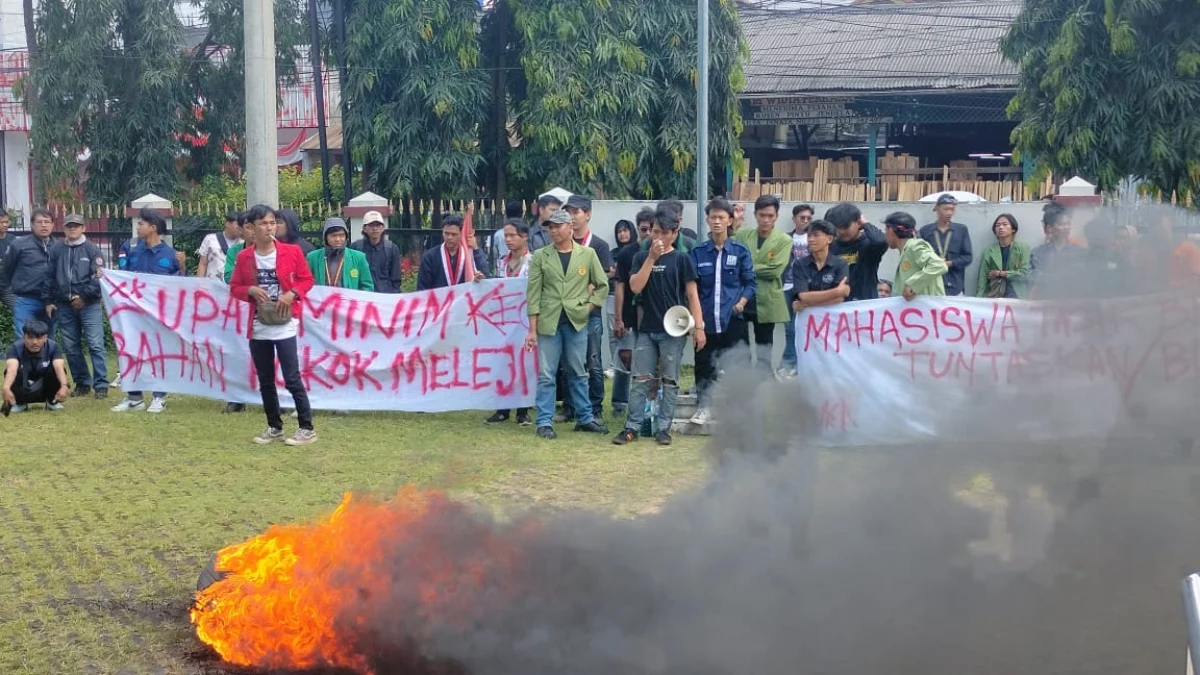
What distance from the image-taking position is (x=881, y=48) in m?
23.0

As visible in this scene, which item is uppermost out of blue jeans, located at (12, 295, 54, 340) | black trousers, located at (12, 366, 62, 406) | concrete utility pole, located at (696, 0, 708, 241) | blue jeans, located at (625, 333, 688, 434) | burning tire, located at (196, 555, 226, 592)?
concrete utility pole, located at (696, 0, 708, 241)

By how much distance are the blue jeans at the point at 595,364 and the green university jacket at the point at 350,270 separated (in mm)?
2176

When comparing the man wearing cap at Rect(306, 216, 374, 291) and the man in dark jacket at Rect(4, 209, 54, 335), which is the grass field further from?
the man wearing cap at Rect(306, 216, 374, 291)

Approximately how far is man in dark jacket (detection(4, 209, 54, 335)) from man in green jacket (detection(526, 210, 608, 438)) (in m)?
4.90

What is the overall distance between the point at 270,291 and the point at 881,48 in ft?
54.8

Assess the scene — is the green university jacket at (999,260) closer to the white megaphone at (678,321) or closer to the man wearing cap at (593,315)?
the white megaphone at (678,321)

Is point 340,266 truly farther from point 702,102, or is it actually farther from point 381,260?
point 702,102

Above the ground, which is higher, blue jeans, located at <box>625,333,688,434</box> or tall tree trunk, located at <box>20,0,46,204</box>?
tall tree trunk, located at <box>20,0,46,204</box>

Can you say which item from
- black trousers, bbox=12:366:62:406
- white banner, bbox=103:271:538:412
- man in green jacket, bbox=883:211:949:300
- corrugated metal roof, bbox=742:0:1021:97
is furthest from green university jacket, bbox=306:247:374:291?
corrugated metal roof, bbox=742:0:1021:97

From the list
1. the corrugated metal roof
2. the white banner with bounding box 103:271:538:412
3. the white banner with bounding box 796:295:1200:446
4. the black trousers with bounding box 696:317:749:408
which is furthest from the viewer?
the corrugated metal roof

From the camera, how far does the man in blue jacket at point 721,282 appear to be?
30.3ft

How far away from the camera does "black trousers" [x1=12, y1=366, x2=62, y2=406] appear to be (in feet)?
35.6

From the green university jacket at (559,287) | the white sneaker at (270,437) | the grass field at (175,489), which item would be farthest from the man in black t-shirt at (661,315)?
the white sneaker at (270,437)

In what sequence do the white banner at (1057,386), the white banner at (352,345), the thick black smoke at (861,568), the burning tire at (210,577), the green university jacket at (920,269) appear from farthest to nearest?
the white banner at (352,345)
the green university jacket at (920,269)
the white banner at (1057,386)
the burning tire at (210,577)
the thick black smoke at (861,568)
